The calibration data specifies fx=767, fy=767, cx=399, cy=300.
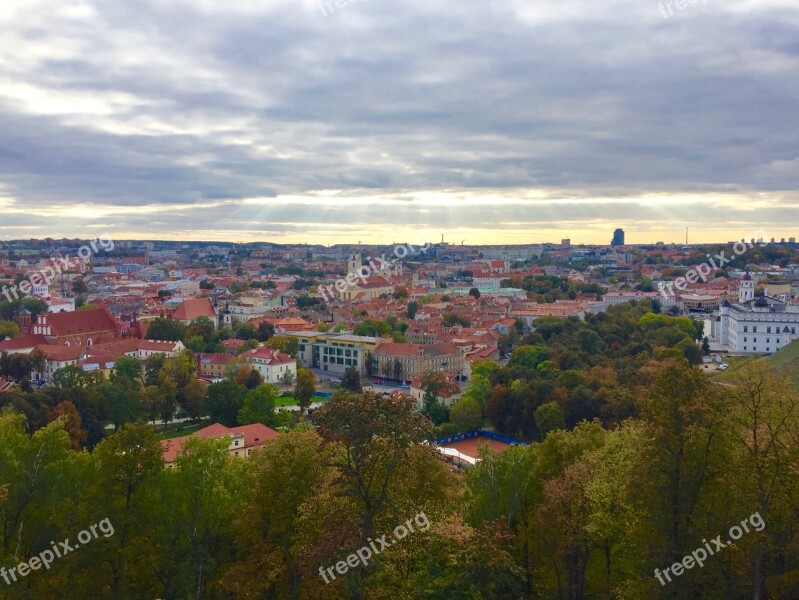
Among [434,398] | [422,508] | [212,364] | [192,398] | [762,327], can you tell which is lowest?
[212,364]

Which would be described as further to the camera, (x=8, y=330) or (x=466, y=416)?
(x=8, y=330)

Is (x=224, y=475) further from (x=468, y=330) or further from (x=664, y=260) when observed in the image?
(x=664, y=260)

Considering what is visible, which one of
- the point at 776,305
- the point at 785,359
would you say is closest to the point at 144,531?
the point at 785,359

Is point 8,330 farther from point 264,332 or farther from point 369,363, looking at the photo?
point 369,363

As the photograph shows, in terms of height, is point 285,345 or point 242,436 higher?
point 242,436

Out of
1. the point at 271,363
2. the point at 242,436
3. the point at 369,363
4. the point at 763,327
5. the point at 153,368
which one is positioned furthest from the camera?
the point at 369,363

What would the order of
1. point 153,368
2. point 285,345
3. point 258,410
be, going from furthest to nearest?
1. point 285,345
2. point 153,368
3. point 258,410

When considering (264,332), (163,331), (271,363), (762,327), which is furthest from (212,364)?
(762,327)
